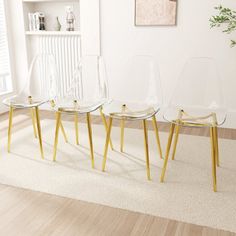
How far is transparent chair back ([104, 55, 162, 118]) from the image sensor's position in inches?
98.3

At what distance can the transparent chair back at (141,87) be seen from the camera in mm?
2496

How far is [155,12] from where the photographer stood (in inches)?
132

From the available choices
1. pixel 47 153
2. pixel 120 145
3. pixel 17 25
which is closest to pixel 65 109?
pixel 47 153

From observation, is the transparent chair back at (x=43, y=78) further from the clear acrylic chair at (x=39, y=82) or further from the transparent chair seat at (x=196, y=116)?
the transparent chair seat at (x=196, y=116)

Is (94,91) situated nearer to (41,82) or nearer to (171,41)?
(41,82)

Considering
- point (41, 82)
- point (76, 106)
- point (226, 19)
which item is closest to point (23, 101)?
point (41, 82)

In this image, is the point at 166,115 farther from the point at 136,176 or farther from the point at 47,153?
the point at 47,153

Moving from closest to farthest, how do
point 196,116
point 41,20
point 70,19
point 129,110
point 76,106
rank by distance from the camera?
1. point 196,116
2. point 129,110
3. point 76,106
4. point 70,19
5. point 41,20

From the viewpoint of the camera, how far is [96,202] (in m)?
1.95

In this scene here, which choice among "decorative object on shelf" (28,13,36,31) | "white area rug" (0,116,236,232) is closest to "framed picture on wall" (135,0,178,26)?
"white area rug" (0,116,236,232)

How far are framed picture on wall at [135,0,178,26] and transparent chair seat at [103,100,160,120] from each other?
1265mm

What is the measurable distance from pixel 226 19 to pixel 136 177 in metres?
1.78

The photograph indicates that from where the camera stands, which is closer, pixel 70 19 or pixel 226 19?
pixel 226 19

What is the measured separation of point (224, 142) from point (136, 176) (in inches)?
44.4
